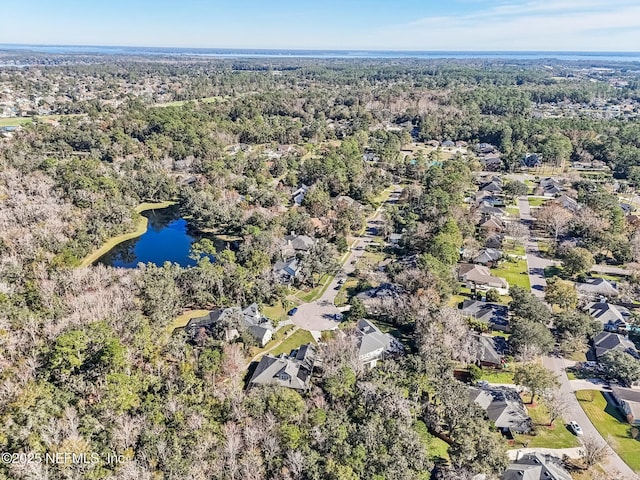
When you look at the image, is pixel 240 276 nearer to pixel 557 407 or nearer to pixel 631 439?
pixel 557 407

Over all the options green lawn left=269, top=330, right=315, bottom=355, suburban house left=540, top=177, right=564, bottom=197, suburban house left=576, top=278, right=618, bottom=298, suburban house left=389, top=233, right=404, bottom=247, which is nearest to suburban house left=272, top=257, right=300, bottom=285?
green lawn left=269, top=330, right=315, bottom=355

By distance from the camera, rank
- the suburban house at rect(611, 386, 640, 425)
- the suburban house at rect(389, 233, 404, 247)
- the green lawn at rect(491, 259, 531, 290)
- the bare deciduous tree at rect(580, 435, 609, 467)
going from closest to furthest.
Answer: the bare deciduous tree at rect(580, 435, 609, 467) → the suburban house at rect(611, 386, 640, 425) → the green lawn at rect(491, 259, 531, 290) → the suburban house at rect(389, 233, 404, 247)

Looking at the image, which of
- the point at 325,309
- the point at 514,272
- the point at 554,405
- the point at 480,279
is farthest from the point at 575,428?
the point at 514,272

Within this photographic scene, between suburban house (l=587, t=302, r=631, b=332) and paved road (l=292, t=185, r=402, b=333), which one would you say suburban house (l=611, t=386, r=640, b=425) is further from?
paved road (l=292, t=185, r=402, b=333)

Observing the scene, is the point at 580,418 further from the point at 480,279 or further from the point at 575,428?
the point at 480,279

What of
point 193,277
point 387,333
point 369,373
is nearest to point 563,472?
point 369,373
